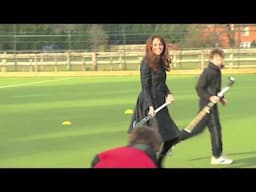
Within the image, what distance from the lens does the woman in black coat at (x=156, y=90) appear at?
8.34m

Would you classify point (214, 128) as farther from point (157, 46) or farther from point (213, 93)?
point (157, 46)

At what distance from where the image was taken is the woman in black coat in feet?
27.3

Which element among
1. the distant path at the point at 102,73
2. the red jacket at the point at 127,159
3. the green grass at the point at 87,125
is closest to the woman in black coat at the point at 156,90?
the green grass at the point at 87,125

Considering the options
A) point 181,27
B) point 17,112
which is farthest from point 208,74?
point 181,27

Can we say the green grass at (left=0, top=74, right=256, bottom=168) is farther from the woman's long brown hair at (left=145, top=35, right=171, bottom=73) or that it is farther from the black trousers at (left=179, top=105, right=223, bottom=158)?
the woman's long brown hair at (left=145, top=35, right=171, bottom=73)

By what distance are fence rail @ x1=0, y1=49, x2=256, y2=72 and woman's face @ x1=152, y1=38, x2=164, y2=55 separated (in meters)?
25.9

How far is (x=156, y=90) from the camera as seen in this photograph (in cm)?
862

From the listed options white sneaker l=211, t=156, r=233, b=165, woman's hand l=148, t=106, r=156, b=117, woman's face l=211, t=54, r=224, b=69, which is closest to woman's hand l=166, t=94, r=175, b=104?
woman's hand l=148, t=106, r=156, b=117

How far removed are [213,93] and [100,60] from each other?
27208 mm

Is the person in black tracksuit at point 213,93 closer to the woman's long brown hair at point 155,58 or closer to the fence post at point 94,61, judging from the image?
the woman's long brown hair at point 155,58

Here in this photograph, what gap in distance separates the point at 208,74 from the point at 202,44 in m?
27.6

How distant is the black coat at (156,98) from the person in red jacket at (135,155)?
11.8 feet

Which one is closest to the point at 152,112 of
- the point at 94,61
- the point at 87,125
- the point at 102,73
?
the point at 87,125
